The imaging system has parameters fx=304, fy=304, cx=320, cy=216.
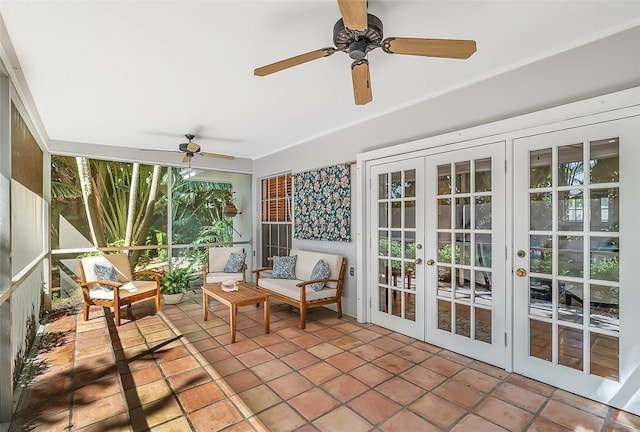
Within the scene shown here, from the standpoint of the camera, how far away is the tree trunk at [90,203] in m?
4.94

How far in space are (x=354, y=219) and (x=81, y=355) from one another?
335 cm

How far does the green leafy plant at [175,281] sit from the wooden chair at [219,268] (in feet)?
1.29

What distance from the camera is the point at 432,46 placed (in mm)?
1764

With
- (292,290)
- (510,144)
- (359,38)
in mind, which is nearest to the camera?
(359,38)

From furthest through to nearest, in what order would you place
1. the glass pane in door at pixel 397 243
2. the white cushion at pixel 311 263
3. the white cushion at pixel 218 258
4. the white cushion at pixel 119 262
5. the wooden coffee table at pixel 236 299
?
the white cushion at pixel 218 258, the white cushion at pixel 119 262, the white cushion at pixel 311 263, the glass pane in door at pixel 397 243, the wooden coffee table at pixel 236 299

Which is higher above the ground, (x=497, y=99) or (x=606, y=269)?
(x=497, y=99)

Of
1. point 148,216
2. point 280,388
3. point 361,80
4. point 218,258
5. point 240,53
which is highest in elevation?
point 240,53

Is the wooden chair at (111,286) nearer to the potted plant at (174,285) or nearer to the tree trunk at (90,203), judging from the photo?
the potted plant at (174,285)

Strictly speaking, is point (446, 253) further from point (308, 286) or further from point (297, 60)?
point (297, 60)

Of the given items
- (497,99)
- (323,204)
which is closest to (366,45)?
(497,99)

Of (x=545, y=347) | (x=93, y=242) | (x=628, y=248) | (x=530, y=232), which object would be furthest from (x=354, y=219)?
(x=93, y=242)

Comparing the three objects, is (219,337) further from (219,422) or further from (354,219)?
(354,219)

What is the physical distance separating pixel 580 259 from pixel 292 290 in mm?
2971

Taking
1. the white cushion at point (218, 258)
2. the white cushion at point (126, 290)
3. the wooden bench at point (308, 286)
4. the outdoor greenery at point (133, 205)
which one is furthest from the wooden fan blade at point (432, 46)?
the outdoor greenery at point (133, 205)
